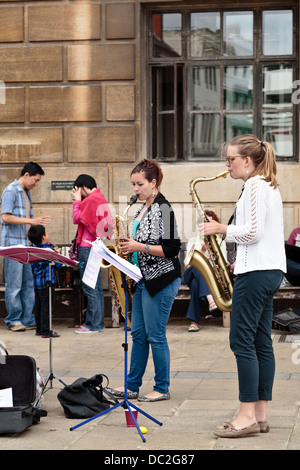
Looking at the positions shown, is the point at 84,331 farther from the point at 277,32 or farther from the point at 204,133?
the point at 277,32

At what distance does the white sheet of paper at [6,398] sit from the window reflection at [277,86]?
A: 7111mm

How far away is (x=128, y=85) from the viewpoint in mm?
11828

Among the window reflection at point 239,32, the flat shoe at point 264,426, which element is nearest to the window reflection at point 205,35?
the window reflection at point 239,32

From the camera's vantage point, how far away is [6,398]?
6.05 m

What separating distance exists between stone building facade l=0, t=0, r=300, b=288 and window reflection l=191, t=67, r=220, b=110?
69cm

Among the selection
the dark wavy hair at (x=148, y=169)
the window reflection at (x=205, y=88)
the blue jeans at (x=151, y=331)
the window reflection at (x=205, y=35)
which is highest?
the window reflection at (x=205, y=35)

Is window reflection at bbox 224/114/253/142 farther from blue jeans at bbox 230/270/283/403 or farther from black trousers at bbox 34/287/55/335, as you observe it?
blue jeans at bbox 230/270/283/403

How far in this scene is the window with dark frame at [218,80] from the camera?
1191 centimetres

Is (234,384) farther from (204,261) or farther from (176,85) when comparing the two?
(176,85)

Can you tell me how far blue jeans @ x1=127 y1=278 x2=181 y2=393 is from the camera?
6793 mm

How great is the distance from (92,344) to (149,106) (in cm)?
392

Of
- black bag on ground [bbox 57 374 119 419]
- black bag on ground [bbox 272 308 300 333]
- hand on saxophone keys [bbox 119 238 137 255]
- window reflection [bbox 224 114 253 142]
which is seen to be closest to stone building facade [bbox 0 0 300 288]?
window reflection [bbox 224 114 253 142]

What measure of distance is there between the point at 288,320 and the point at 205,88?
371cm

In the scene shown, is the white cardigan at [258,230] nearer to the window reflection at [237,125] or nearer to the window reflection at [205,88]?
the window reflection at [237,125]
